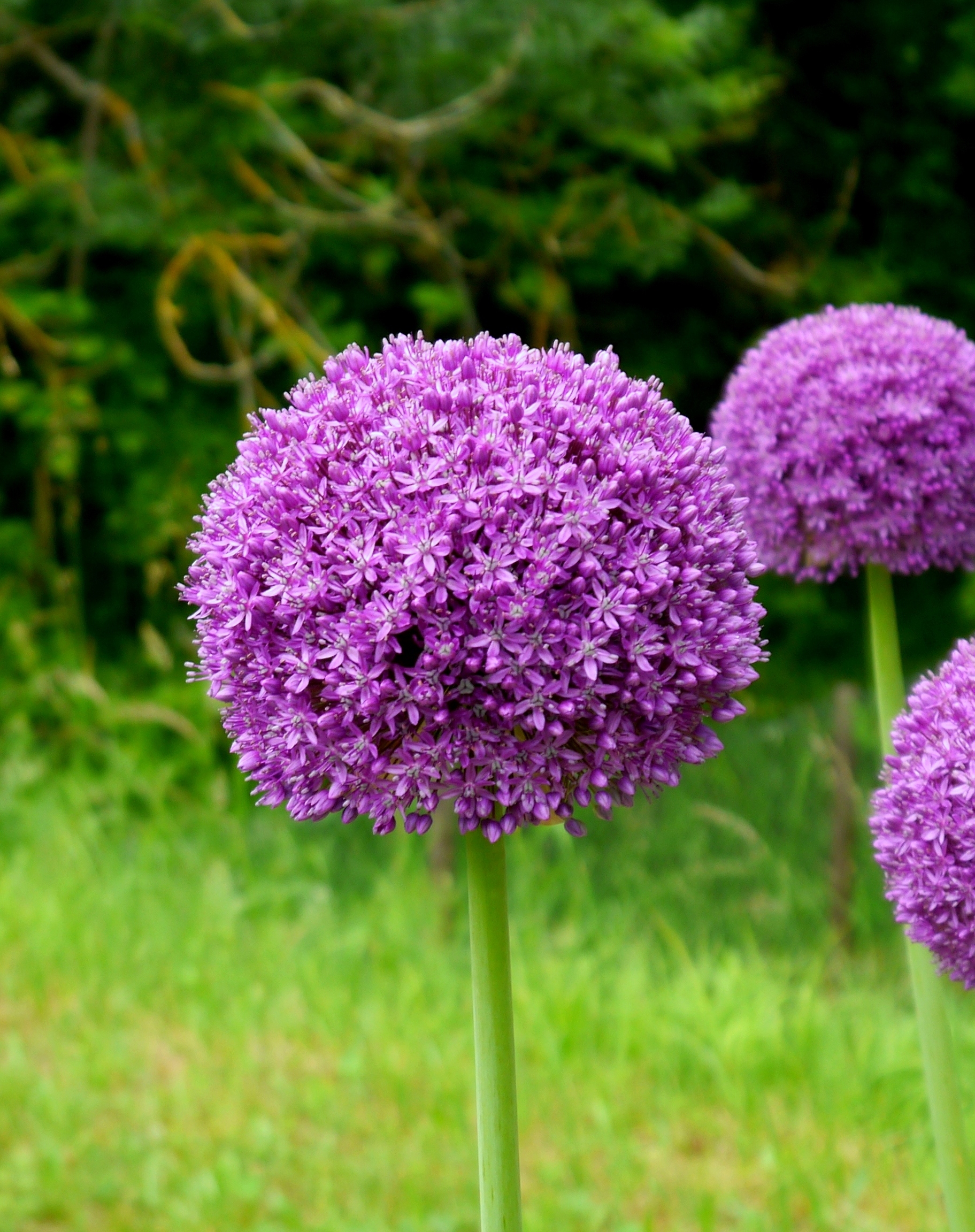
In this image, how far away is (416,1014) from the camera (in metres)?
4.83

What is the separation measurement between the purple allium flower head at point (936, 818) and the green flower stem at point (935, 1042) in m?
0.43

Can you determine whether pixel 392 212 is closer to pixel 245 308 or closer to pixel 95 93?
pixel 245 308

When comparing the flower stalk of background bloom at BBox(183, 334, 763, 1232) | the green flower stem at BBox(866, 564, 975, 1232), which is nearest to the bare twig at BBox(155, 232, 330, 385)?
the green flower stem at BBox(866, 564, 975, 1232)

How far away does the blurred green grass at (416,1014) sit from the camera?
3979 mm

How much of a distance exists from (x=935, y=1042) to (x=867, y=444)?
1100mm

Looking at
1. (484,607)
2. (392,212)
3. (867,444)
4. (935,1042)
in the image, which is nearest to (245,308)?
(392,212)

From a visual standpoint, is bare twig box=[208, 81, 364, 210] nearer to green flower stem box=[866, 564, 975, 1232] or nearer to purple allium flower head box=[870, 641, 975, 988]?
green flower stem box=[866, 564, 975, 1232]

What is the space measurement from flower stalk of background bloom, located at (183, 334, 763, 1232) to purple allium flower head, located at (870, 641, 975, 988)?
11.1 inches

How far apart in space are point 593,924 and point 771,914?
2.73 ft

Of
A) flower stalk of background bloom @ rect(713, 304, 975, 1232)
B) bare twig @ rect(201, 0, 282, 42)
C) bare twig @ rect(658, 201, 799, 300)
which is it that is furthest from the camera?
bare twig @ rect(658, 201, 799, 300)

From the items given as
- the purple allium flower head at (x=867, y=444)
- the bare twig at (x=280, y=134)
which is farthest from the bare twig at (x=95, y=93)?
the purple allium flower head at (x=867, y=444)

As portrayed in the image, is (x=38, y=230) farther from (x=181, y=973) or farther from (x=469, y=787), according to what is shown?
(x=469, y=787)

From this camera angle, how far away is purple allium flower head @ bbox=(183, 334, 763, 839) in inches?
65.0

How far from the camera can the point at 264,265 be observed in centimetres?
673
